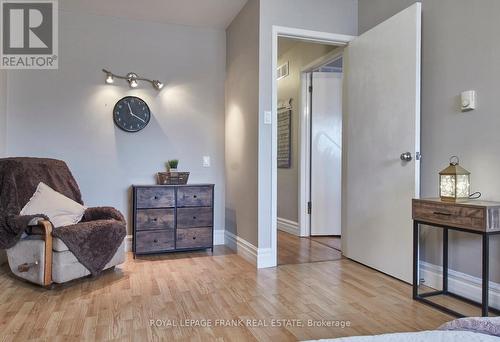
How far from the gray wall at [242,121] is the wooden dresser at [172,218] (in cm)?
31

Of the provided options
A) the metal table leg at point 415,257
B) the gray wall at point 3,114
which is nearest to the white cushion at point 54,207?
the gray wall at point 3,114

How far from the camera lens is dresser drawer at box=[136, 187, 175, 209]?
3385mm

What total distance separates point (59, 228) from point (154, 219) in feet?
3.26

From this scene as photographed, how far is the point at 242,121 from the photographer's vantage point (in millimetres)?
3543

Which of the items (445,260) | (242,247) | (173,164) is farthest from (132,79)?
(445,260)

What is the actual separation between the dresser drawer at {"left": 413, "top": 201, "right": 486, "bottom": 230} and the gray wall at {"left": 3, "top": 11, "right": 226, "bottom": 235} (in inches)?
88.5

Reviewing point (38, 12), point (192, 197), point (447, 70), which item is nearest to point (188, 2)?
point (38, 12)

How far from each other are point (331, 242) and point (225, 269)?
5.28 feet

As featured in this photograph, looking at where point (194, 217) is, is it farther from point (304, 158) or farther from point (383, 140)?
point (383, 140)

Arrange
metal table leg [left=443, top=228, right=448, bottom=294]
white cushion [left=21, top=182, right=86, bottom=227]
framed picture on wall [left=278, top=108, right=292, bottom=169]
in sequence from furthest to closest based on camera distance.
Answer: framed picture on wall [left=278, top=108, right=292, bottom=169] → white cushion [left=21, top=182, right=86, bottom=227] → metal table leg [left=443, top=228, right=448, bottom=294]

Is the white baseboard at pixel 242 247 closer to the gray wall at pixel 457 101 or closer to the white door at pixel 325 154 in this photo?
the white door at pixel 325 154

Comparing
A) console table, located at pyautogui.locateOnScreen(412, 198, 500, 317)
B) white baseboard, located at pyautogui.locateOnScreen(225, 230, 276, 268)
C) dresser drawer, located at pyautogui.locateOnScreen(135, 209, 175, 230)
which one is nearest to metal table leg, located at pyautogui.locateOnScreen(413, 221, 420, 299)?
console table, located at pyautogui.locateOnScreen(412, 198, 500, 317)

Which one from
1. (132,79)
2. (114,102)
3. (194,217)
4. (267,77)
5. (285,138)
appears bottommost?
(194,217)

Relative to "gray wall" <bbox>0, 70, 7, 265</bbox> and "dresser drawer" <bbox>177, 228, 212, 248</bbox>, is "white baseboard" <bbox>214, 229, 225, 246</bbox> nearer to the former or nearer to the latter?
"dresser drawer" <bbox>177, 228, 212, 248</bbox>
